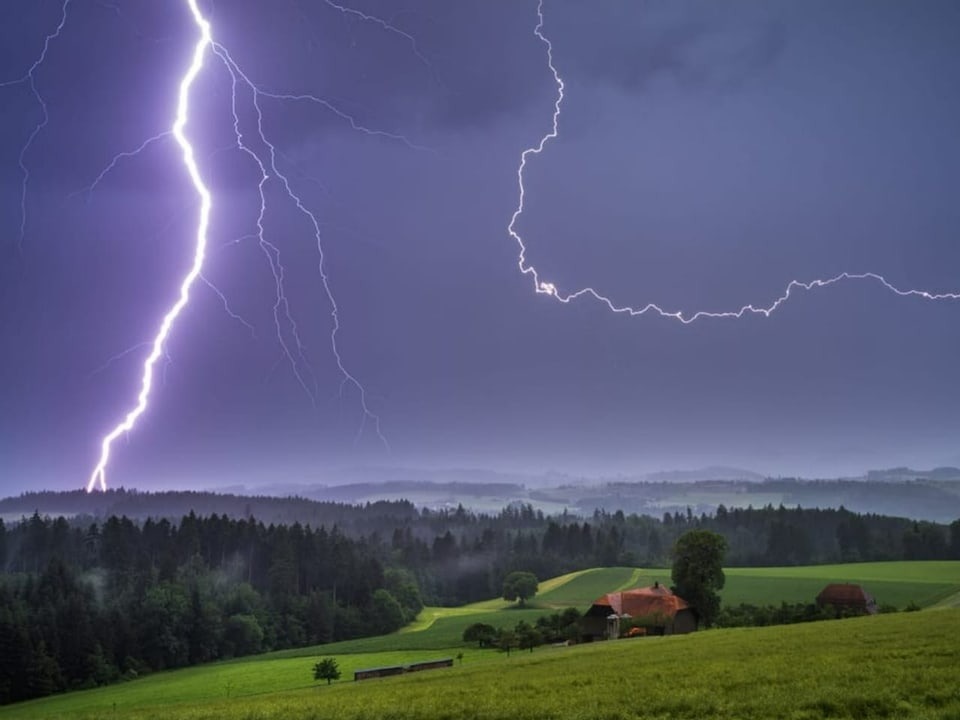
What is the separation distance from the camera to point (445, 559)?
134750 mm

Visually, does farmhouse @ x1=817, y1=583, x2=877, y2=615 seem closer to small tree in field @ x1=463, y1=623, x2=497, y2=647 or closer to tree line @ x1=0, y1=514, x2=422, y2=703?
small tree in field @ x1=463, y1=623, x2=497, y2=647

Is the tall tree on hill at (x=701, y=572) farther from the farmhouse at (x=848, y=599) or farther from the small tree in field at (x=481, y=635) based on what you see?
the small tree in field at (x=481, y=635)

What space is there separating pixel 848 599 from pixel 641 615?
53.7ft

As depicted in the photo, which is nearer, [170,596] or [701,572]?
[701,572]

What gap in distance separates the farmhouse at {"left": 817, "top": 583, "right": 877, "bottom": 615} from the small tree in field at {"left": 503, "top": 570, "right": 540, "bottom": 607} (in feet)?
156

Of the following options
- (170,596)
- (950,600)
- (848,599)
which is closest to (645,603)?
(848,599)

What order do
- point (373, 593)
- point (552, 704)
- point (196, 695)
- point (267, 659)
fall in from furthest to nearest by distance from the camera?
1. point (373, 593)
2. point (267, 659)
3. point (196, 695)
4. point (552, 704)

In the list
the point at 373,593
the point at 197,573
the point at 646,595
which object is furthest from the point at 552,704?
the point at 197,573

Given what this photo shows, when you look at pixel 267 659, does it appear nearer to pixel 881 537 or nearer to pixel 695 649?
pixel 695 649

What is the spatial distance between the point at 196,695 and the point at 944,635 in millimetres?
40361

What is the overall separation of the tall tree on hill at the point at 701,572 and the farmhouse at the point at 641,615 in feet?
3.72

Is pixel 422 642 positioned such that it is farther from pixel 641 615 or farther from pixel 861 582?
pixel 861 582

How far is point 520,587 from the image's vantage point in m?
97.8

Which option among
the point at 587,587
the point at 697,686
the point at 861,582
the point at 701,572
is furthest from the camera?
the point at 587,587
